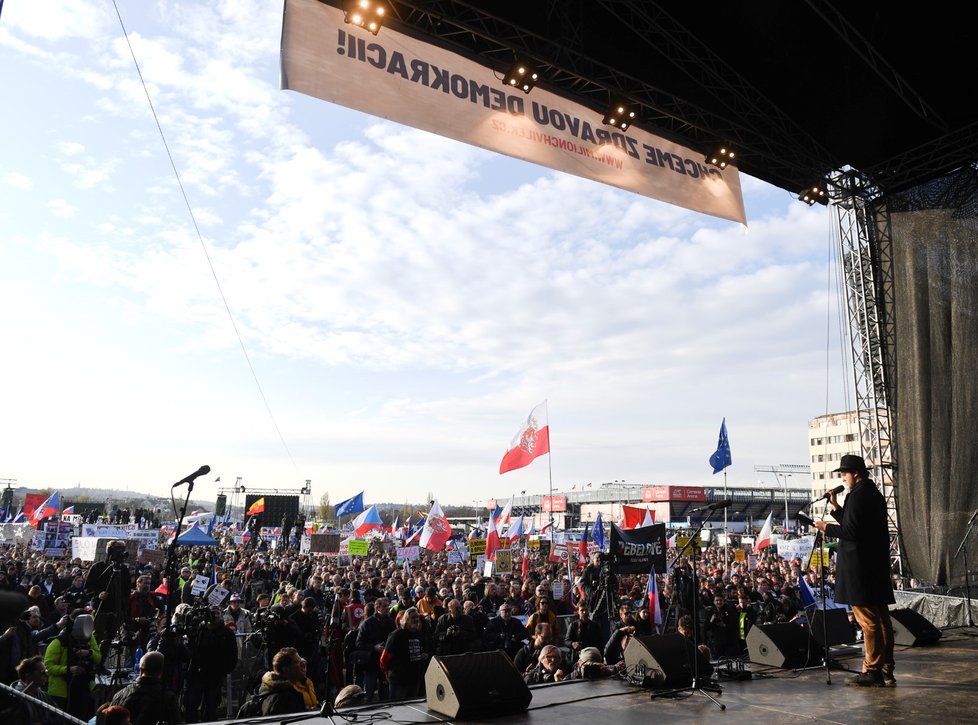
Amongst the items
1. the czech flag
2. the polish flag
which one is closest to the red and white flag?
the polish flag

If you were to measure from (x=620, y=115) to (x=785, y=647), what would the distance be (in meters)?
7.23

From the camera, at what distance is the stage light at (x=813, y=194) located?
1155 cm

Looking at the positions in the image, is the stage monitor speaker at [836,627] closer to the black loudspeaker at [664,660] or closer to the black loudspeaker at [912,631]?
the black loudspeaker at [912,631]

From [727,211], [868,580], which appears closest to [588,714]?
[868,580]

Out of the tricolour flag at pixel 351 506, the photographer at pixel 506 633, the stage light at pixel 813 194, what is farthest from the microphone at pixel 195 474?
the tricolour flag at pixel 351 506

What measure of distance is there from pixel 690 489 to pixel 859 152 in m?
77.2

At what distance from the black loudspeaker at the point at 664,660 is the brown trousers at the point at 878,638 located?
1.20 m

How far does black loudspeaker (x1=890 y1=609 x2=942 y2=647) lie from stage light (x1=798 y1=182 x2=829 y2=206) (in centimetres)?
722

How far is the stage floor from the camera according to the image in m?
4.16

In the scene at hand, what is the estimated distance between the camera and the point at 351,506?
2511 centimetres

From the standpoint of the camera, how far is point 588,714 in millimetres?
4379

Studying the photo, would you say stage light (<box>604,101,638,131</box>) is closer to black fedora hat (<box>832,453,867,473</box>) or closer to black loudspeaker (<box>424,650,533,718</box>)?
black fedora hat (<box>832,453,867,473</box>)

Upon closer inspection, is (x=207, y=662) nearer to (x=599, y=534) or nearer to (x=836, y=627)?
(x=836, y=627)

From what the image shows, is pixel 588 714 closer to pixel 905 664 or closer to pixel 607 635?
pixel 905 664
